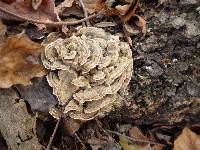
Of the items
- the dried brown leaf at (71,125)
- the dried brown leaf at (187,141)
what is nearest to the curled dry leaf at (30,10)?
the dried brown leaf at (71,125)

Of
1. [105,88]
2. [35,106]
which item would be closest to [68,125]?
[35,106]

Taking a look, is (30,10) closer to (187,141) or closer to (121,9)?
(121,9)

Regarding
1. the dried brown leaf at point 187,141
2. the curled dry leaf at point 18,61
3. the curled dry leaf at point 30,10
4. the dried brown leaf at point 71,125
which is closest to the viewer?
the curled dry leaf at point 18,61

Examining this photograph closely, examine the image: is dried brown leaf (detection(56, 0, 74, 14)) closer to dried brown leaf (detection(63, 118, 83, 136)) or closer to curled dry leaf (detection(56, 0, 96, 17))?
curled dry leaf (detection(56, 0, 96, 17))

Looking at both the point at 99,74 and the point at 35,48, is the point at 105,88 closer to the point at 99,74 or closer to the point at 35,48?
the point at 99,74

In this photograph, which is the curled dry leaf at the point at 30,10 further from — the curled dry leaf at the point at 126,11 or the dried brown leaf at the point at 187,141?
the dried brown leaf at the point at 187,141

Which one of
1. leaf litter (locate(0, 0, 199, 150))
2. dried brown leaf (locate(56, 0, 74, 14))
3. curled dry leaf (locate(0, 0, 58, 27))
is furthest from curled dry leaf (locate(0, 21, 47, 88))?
dried brown leaf (locate(56, 0, 74, 14))
